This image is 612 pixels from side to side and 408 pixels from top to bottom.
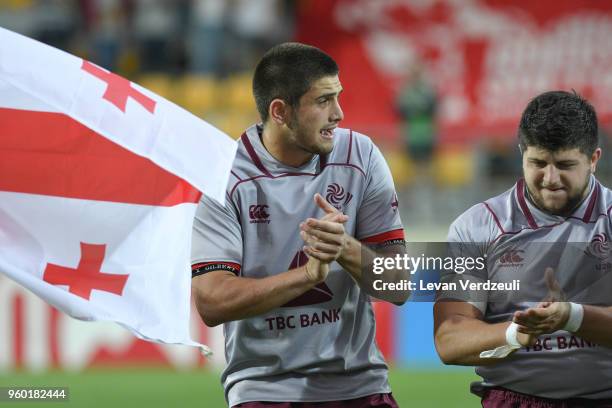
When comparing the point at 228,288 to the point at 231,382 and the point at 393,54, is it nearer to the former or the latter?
the point at 231,382

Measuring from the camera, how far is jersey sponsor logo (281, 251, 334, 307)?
4.64 m

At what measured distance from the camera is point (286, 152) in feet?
15.7

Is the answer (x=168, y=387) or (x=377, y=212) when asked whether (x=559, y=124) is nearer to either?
(x=377, y=212)

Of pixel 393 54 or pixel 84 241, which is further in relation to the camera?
pixel 393 54

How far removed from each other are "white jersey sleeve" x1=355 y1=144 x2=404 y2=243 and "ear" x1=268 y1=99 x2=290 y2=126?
40 centimetres

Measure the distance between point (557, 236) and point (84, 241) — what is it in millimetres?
1829

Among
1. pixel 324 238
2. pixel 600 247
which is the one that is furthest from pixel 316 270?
pixel 600 247

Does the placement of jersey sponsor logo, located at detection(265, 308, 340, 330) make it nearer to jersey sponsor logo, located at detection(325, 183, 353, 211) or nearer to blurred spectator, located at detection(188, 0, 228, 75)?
jersey sponsor logo, located at detection(325, 183, 353, 211)

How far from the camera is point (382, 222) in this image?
15.6 feet

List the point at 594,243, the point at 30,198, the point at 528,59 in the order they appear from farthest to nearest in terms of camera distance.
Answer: the point at 528,59 < the point at 30,198 < the point at 594,243

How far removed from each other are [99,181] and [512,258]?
1643mm

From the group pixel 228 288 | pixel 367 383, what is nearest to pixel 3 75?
pixel 228 288

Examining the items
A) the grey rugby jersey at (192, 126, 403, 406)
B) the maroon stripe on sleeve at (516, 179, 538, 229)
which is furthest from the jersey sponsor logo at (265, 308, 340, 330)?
the maroon stripe on sleeve at (516, 179, 538, 229)

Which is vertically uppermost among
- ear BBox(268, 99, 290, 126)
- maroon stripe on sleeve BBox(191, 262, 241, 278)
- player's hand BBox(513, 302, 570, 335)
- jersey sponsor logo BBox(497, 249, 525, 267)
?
ear BBox(268, 99, 290, 126)
